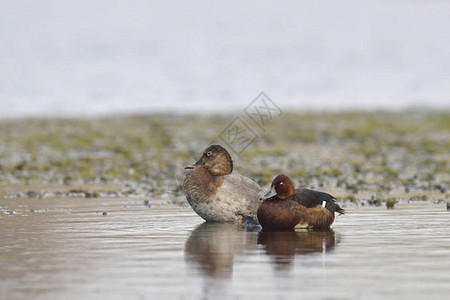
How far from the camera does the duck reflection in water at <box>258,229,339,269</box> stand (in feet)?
27.2

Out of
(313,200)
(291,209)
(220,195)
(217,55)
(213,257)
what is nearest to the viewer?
(213,257)

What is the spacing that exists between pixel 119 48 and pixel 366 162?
28.3 meters

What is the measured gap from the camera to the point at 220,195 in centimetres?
1130

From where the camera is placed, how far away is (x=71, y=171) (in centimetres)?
1845

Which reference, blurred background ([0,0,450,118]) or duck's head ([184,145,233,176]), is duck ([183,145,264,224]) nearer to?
duck's head ([184,145,233,176])

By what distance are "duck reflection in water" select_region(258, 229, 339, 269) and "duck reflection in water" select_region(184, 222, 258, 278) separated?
6.8 inches

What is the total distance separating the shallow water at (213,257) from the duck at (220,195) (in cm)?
23

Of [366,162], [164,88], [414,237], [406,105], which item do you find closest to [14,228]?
[414,237]

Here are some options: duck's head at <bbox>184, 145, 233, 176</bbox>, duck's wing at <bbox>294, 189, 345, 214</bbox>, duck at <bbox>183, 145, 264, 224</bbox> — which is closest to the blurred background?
duck's head at <bbox>184, 145, 233, 176</bbox>

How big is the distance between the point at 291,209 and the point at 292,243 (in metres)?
1.14

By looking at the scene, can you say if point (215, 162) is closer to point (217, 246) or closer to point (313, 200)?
point (313, 200)

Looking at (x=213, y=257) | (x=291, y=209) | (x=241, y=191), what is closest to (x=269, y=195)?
(x=291, y=209)

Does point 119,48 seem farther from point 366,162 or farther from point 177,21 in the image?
point 366,162

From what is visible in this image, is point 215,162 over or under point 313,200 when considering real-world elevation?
over
